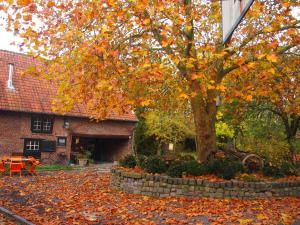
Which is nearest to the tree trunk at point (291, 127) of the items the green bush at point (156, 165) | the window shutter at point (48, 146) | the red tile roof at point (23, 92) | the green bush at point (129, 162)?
the green bush at point (156, 165)

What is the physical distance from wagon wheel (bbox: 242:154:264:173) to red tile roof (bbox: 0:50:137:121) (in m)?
12.8

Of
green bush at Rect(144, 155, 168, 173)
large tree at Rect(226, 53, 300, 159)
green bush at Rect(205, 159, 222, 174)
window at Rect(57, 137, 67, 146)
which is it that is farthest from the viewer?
window at Rect(57, 137, 67, 146)

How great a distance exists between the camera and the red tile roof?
22.7 m

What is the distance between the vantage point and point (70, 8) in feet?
34.0

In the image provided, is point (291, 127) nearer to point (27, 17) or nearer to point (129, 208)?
point (129, 208)

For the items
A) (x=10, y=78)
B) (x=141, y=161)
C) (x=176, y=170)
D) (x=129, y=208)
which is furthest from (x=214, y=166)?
(x=10, y=78)

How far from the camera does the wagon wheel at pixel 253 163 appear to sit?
13716 mm

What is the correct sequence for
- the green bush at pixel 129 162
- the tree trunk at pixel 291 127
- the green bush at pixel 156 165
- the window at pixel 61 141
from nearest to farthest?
the green bush at pixel 156 165, the green bush at pixel 129 162, the tree trunk at pixel 291 127, the window at pixel 61 141

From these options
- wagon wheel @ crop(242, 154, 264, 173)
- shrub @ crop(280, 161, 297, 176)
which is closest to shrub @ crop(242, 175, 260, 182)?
wagon wheel @ crop(242, 154, 264, 173)

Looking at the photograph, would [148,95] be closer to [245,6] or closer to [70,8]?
[70,8]

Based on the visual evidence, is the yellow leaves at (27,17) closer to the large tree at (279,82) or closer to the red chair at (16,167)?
the large tree at (279,82)

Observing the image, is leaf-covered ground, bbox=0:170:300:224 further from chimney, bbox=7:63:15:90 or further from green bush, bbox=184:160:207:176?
chimney, bbox=7:63:15:90

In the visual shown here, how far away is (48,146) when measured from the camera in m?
24.4

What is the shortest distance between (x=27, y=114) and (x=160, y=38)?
46.4 ft
